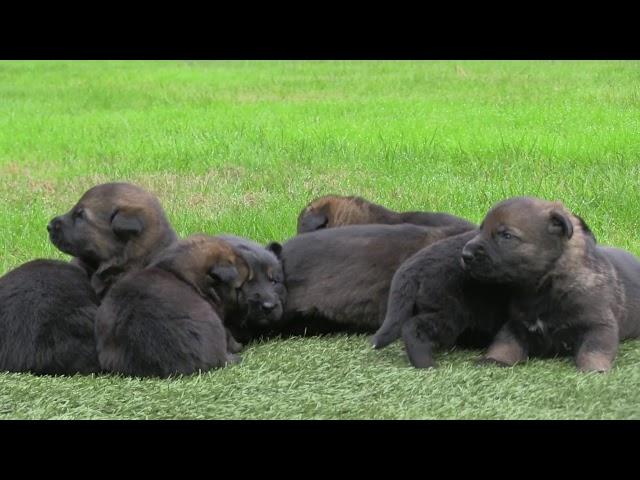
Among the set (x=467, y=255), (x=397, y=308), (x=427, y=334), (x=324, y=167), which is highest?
(x=467, y=255)

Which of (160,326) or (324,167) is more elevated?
(160,326)

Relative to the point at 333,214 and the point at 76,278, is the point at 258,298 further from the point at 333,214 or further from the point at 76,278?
the point at 333,214

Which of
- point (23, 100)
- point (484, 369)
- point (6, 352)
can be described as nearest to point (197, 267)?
point (6, 352)

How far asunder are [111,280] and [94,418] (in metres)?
1.59

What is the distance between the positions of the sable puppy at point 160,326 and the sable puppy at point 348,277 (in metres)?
0.62

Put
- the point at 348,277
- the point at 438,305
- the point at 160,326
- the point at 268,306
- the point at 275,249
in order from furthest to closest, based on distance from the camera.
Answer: the point at 275,249
the point at 348,277
the point at 268,306
the point at 438,305
the point at 160,326

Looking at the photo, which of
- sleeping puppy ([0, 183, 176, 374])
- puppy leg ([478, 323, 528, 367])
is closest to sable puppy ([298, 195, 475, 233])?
sleeping puppy ([0, 183, 176, 374])

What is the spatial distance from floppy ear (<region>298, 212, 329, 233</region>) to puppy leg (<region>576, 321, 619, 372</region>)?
251 cm

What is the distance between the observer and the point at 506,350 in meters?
5.44

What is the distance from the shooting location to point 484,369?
5.26 meters

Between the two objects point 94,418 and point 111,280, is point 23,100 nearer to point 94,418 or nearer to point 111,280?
point 111,280

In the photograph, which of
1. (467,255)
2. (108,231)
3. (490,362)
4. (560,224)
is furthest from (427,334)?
(108,231)

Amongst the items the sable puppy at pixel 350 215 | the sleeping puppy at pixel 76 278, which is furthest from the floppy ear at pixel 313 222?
the sleeping puppy at pixel 76 278

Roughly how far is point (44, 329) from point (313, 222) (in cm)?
255
